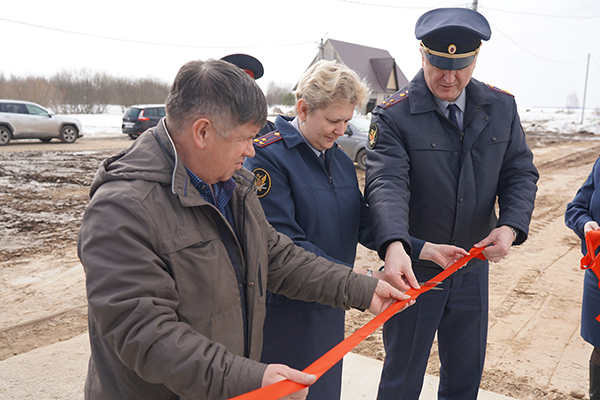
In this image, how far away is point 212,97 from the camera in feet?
4.36

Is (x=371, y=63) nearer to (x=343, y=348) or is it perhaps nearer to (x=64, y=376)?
(x=64, y=376)

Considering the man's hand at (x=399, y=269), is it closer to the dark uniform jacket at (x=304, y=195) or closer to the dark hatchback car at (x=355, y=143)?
the dark uniform jacket at (x=304, y=195)

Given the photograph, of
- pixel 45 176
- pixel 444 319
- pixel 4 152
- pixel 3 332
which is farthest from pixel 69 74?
pixel 444 319

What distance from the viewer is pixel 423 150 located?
94.4 inches

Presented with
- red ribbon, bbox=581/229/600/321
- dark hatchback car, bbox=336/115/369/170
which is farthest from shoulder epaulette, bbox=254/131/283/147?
dark hatchback car, bbox=336/115/369/170

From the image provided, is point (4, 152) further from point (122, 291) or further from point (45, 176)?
point (122, 291)

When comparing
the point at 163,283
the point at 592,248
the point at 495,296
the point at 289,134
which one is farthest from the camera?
the point at 495,296

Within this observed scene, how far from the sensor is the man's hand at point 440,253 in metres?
2.25

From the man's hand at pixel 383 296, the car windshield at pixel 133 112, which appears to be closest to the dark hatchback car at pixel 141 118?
the car windshield at pixel 133 112

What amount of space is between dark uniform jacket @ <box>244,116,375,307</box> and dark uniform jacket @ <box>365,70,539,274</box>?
0.20 meters

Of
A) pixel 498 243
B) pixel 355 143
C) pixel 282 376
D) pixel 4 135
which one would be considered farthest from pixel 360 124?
pixel 4 135

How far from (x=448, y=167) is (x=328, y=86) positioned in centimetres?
81

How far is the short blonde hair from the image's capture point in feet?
7.11

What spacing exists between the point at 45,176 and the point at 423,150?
1118 cm
